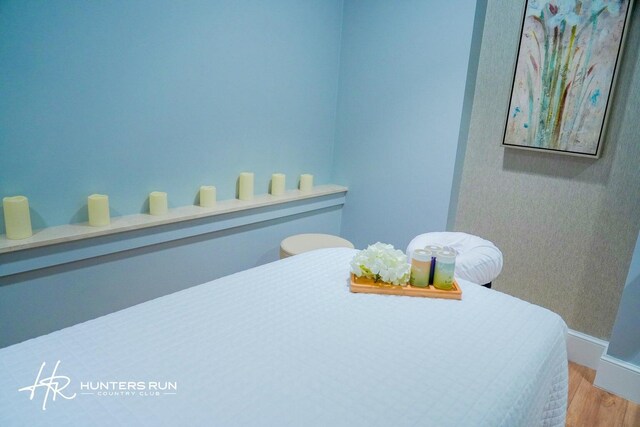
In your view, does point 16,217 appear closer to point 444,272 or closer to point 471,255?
point 444,272

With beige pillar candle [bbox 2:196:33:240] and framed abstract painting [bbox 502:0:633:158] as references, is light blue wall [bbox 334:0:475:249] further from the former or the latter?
beige pillar candle [bbox 2:196:33:240]

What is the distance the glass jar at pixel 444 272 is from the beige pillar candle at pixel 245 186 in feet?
4.23

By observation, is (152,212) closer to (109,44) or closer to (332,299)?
(109,44)

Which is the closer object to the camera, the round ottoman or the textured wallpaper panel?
the round ottoman

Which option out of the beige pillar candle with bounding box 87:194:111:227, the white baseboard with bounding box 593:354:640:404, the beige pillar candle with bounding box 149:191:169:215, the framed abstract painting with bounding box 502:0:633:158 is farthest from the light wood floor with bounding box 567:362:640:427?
the beige pillar candle with bounding box 87:194:111:227

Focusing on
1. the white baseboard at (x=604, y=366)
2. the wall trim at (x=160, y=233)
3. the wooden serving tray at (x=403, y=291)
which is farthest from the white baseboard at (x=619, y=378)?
the wall trim at (x=160, y=233)

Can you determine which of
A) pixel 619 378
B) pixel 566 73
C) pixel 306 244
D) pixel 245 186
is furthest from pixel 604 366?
pixel 245 186

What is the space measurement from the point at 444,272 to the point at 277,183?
1.38m

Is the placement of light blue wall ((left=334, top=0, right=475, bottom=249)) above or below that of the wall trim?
above

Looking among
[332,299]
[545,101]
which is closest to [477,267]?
[332,299]

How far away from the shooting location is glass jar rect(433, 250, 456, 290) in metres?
1.33

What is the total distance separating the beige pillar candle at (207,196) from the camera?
2.13 metres

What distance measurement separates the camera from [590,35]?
187cm

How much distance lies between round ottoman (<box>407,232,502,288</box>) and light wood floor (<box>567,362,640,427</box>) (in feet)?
2.33
